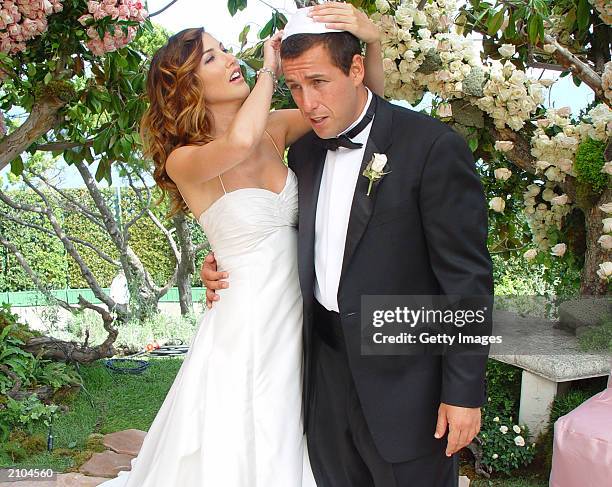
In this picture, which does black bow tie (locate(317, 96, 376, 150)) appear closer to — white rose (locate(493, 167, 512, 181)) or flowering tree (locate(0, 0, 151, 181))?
white rose (locate(493, 167, 512, 181))

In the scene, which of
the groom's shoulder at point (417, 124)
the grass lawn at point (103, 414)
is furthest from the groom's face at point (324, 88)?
the grass lawn at point (103, 414)

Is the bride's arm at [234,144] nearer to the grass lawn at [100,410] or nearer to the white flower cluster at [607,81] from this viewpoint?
the white flower cluster at [607,81]

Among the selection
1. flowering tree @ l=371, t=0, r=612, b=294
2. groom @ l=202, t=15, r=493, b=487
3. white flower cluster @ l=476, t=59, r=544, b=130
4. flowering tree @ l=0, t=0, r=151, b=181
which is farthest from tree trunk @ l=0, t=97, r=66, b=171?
groom @ l=202, t=15, r=493, b=487

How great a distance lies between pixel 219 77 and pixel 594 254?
2020 millimetres

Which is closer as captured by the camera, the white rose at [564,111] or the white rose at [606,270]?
the white rose at [606,270]

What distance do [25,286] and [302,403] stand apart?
26.0 feet

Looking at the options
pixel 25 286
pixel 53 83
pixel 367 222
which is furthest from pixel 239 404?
pixel 25 286

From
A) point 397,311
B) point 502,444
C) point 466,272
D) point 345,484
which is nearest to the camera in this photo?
point 466,272

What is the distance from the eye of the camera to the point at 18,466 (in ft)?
13.0

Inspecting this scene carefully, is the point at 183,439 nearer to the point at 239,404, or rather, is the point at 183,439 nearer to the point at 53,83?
the point at 239,404

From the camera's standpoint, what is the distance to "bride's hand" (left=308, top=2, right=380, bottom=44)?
5.72 ft

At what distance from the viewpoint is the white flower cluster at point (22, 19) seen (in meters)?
3.18

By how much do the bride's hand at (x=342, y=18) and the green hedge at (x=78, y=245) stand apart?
23.6 feet

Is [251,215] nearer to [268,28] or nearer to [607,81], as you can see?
[268,28]
